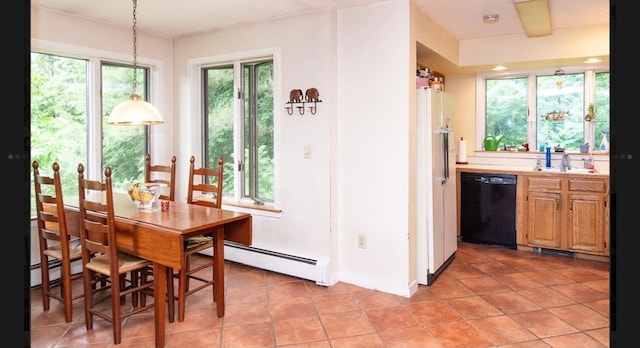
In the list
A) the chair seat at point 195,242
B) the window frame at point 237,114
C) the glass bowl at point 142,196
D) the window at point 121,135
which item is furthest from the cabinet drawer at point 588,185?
the window at point 121,135

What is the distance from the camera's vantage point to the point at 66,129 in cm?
382

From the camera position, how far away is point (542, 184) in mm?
4430

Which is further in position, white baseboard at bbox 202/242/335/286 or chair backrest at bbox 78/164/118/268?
white baseboard at bbox 202/242/335/286

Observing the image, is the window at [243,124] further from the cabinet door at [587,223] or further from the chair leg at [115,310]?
the cabinet door at [587,223]

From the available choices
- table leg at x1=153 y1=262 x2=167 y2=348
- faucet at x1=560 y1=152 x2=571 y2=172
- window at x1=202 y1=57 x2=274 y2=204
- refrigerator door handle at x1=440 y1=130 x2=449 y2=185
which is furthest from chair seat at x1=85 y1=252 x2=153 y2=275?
faucet at x1=560 y1=152 x2=571 y2=172

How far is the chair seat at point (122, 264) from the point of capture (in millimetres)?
2627

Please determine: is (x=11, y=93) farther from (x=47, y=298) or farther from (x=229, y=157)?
(x=229, y=157)

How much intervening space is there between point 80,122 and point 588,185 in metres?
4.90

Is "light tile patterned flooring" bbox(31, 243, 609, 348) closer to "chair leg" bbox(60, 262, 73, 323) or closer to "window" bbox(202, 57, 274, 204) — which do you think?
"chair leg" bbox(60, 262, 73, 323)

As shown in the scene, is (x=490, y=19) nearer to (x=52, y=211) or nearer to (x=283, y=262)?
(x=283, y=262)

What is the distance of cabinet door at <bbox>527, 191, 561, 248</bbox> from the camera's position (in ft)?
14.4

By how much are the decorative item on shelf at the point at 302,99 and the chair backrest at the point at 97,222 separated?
1.65 metres

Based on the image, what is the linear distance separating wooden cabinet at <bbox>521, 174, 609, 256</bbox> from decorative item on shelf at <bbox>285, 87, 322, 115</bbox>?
2.49 m

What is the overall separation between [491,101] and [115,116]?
422cm
